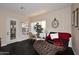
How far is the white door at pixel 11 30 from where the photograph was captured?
1988 mm

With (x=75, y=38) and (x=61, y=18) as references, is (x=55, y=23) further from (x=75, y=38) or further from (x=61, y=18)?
(x=75, y=38)

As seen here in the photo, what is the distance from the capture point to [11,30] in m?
2.02

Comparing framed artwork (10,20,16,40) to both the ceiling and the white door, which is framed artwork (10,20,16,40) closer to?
the white door

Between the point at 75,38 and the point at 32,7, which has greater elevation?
the point at 32,7

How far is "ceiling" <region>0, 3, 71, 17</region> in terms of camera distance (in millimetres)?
1917

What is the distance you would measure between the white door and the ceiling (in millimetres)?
202

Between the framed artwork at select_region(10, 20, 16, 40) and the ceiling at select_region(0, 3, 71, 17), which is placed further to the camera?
the framed artwork at select_region(10, 20, 16, 40)

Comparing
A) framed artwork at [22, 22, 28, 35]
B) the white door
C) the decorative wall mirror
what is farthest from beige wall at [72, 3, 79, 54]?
the white door

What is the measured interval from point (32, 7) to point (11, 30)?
532 mm

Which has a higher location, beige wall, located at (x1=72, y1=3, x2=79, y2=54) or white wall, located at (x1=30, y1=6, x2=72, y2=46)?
white wall, located at (x1=30, y1=6, x2=72, y2=46)

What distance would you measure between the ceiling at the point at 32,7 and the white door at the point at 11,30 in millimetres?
202

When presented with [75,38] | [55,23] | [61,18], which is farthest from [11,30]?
[75,38]

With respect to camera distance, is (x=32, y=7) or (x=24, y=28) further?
(x=24, y=28)

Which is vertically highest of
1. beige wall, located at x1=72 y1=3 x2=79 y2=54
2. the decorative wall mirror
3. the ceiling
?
the ceiling
